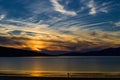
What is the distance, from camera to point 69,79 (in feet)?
110
